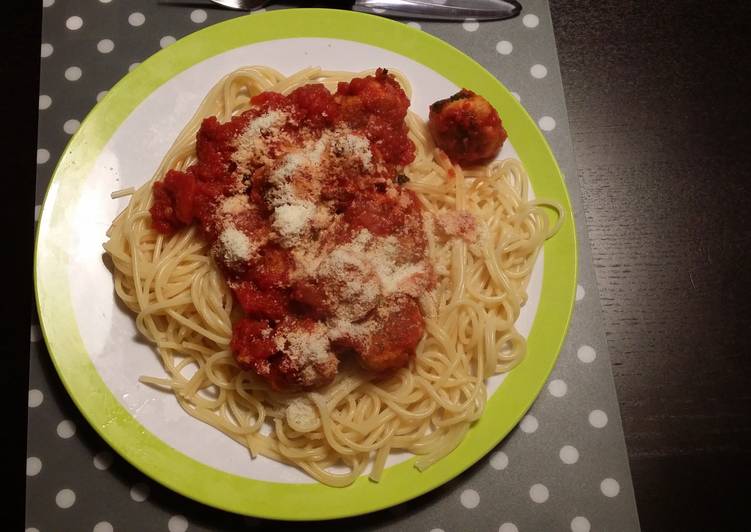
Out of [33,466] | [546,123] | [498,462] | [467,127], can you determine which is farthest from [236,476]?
[546,123]

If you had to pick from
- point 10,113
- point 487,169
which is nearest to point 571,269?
point 487,169

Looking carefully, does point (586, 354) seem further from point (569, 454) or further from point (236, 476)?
point (236, 476)

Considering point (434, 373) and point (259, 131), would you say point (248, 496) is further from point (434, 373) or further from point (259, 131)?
point (259, 131)

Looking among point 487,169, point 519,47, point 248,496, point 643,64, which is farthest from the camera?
point 643,64

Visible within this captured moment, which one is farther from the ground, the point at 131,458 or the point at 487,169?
the point at 487,169

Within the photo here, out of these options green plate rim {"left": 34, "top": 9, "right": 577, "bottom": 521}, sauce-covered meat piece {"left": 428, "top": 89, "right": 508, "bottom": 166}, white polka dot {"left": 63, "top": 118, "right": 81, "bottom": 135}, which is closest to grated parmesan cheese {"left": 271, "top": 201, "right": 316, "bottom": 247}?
sauce-covered meat piece {"left": 428, "top": 89, "right": 508, "bottom": 166}

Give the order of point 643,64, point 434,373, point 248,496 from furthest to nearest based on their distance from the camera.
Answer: point 643,64, point 434,373, point 248,496
